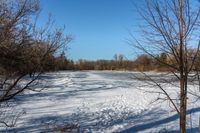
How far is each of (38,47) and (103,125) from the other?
594 cm

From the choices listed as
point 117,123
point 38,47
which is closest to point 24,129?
point 117,123

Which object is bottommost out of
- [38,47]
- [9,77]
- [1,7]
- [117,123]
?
[117,123]

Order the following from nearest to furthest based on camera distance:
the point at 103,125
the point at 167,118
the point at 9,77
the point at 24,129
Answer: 1. the point at 9,77
2. the point at 24,129
3. the point at 103,125
4. the point at 167,118

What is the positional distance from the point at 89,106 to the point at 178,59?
8.16m

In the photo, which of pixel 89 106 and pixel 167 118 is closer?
pixel 167 118

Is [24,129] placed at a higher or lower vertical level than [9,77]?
lower

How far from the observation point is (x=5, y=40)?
8.86 feet

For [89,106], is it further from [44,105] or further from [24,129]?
Result: [24,129]

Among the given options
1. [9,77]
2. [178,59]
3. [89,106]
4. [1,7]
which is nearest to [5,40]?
[9,77]

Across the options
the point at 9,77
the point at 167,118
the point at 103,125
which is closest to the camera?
the point at 9,77

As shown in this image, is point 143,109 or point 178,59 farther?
point 143,109

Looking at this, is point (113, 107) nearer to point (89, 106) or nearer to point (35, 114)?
point (89, 106)

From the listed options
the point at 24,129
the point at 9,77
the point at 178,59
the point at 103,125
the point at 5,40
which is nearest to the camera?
the point at 5,40

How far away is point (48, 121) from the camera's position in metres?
8.80
